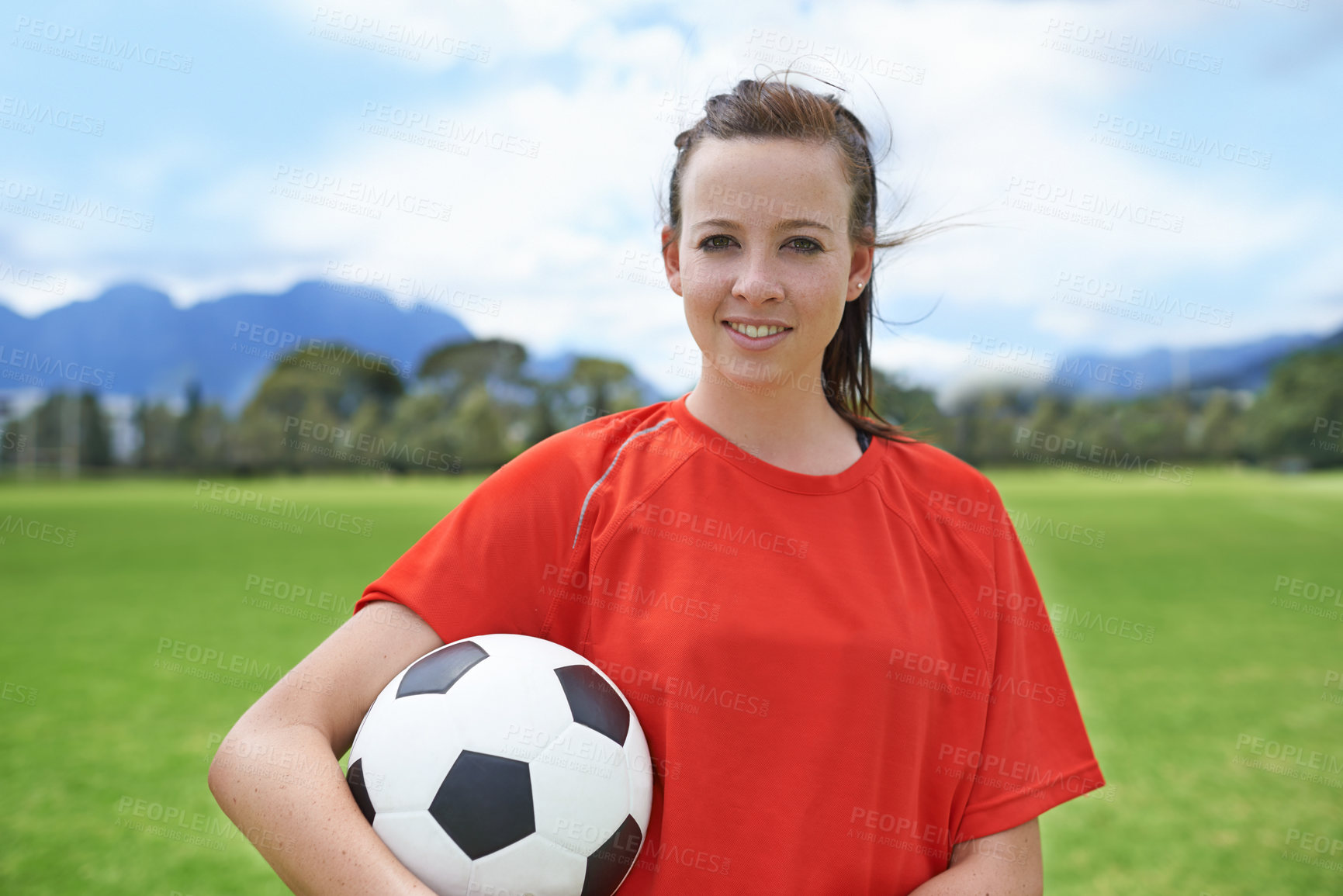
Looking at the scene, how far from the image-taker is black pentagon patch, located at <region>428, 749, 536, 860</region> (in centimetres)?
144

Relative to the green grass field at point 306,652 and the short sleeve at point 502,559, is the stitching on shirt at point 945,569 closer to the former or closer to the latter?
the short sleeve at point 502,559

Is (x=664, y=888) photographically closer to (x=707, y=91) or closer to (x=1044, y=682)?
(x=1044, y=682)

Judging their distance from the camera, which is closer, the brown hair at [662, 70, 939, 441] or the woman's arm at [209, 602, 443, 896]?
the woman's arm at [209, 602, 443, 896]

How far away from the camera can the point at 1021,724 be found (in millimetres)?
1845

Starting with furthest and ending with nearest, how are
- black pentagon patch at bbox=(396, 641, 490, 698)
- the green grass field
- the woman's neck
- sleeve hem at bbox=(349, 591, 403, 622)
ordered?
the green grass field, the woman's neck, sleeve hem at bbox=(349, 591, 403, 622), black pentagon patch at bbox=(396, 641, 490, 698)

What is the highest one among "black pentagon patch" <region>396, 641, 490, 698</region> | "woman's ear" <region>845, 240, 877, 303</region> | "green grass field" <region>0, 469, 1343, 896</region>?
"woman's ear" <region>845, 240, 877, 303</region>

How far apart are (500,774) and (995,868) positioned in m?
1.04

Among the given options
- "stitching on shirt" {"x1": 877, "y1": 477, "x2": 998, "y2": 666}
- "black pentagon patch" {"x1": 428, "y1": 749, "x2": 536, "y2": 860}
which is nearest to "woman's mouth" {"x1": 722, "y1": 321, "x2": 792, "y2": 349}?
"stitching on shirt" {"x1": 877, "y1": 477, "x2": 998, "y2": 666}

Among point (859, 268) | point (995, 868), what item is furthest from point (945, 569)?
point (859, 268)

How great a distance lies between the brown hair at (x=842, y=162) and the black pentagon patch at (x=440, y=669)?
40.1 inches

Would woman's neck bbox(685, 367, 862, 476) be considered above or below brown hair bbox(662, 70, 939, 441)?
Answer: below

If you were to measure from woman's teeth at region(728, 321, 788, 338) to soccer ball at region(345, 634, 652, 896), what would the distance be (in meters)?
0.75

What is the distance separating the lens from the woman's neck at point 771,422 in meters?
1.86

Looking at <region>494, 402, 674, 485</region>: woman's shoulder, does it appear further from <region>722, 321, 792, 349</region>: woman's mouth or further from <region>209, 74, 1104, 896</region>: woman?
<region>722, 321, 792, 349</region>: woman's mouth
